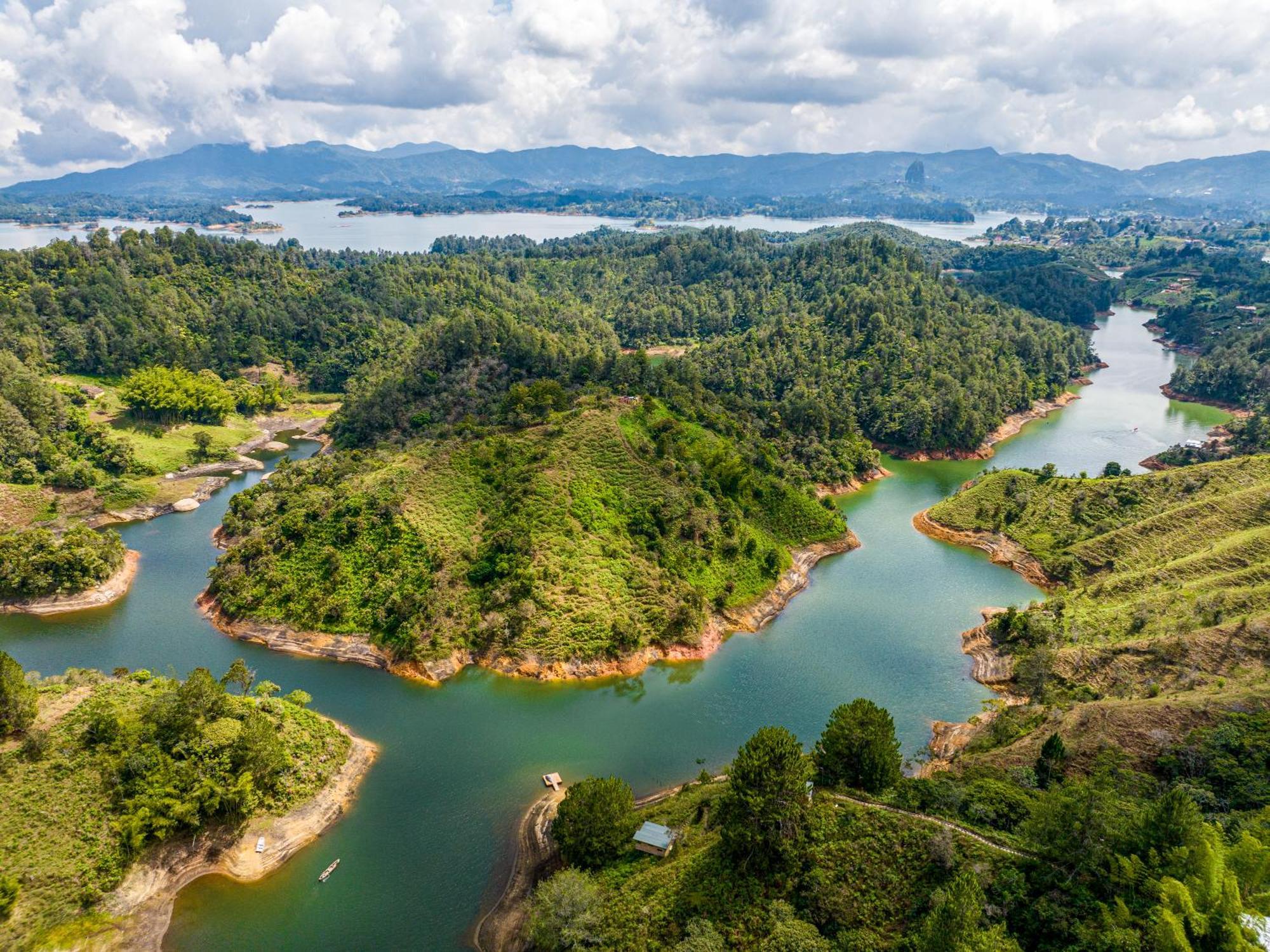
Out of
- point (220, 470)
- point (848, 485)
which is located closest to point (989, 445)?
point (848, 485)

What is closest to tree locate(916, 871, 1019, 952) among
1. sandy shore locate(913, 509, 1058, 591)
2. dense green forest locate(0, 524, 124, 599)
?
sandy shore locate(913, 509, 1058, 591)

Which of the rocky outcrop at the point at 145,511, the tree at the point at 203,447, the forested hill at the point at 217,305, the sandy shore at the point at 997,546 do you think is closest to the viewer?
the sandy shore at the point at 997,546

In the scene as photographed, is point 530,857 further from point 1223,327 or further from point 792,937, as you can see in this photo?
point 1223,327

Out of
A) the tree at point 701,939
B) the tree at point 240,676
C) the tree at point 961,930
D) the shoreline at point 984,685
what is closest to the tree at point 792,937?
the tree at point 701,939

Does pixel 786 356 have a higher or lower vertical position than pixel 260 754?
higher

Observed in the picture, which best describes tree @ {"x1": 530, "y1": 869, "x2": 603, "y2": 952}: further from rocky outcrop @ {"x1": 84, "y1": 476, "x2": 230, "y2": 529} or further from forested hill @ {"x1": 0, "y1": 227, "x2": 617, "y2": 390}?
forested hill @ {"x1": 0, "y1": 227, "x2": 617, "y2": 390}

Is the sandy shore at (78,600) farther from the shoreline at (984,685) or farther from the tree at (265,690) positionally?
the shoreline at (984,685)
